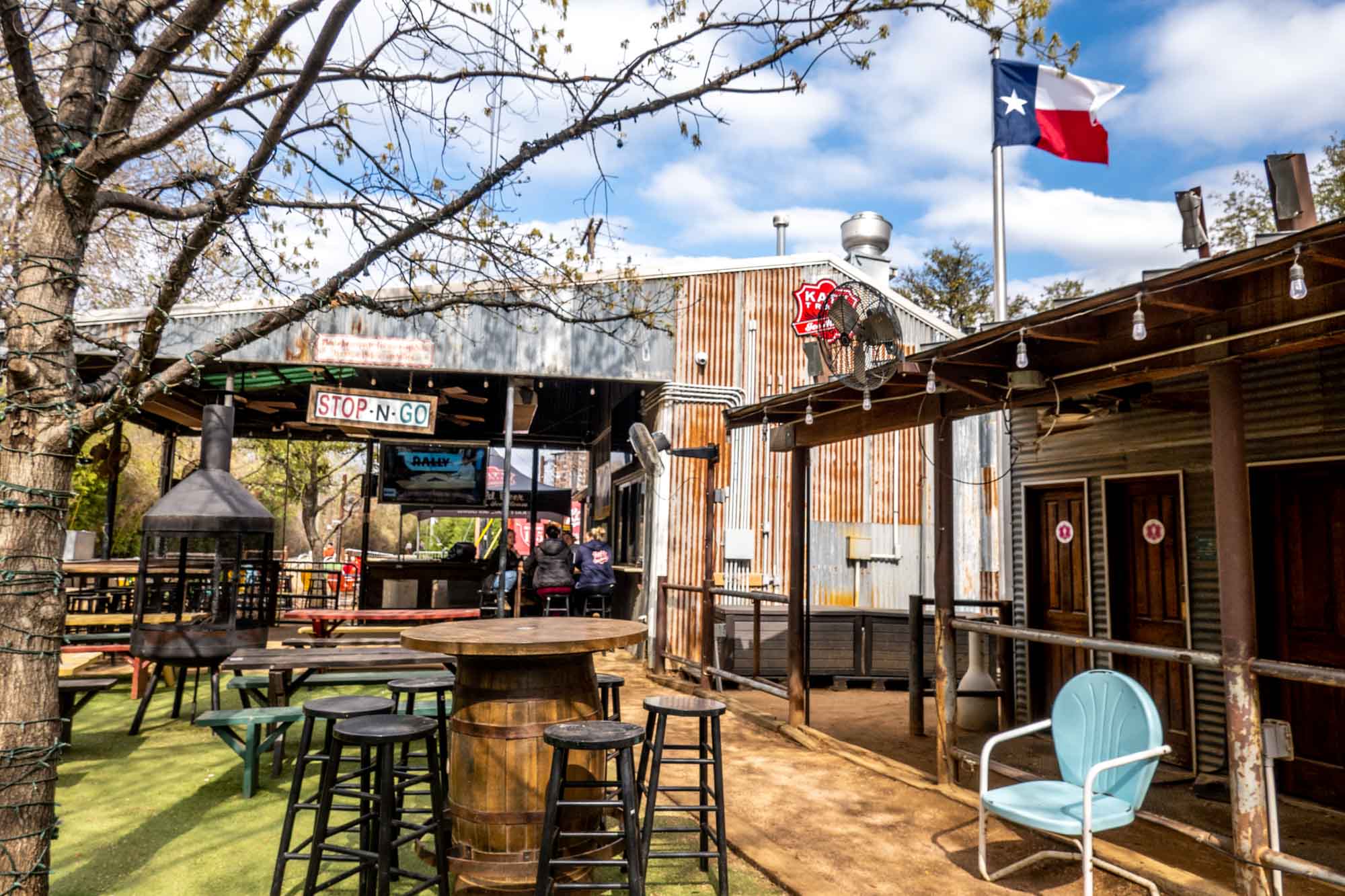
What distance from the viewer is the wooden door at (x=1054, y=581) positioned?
7504mm

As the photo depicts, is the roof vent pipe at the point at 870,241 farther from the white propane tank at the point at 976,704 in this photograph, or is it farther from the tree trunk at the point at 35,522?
the tree trunk at the point at 35,522

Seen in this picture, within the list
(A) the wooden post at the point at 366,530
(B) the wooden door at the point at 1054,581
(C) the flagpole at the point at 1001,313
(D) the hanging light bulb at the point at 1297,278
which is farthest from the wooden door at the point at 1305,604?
(A) the wooden post at the point at 366,530

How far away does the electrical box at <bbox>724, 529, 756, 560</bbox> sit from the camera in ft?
36.1

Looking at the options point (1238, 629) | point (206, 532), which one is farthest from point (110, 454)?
point (1238, 629)

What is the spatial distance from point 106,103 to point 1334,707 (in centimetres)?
747

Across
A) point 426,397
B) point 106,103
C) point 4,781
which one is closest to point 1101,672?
point 4,781

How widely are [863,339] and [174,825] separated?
506 cm

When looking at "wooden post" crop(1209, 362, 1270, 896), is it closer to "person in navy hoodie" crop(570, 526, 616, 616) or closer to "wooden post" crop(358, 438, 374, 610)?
"person in navy hoodie" crop(570, 526, 616, 616)

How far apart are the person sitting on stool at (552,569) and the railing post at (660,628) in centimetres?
179

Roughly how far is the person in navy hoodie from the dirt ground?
2983 mm

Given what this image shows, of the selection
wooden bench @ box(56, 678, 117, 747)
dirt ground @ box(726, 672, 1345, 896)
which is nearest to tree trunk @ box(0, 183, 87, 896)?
wooden bench @ box(56, 678, 117, 747)

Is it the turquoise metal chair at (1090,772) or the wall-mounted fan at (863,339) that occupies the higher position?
the wall-mounted fan at (863,339)

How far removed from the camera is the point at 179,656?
667 centimetres

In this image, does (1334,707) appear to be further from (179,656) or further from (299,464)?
(299,464)
